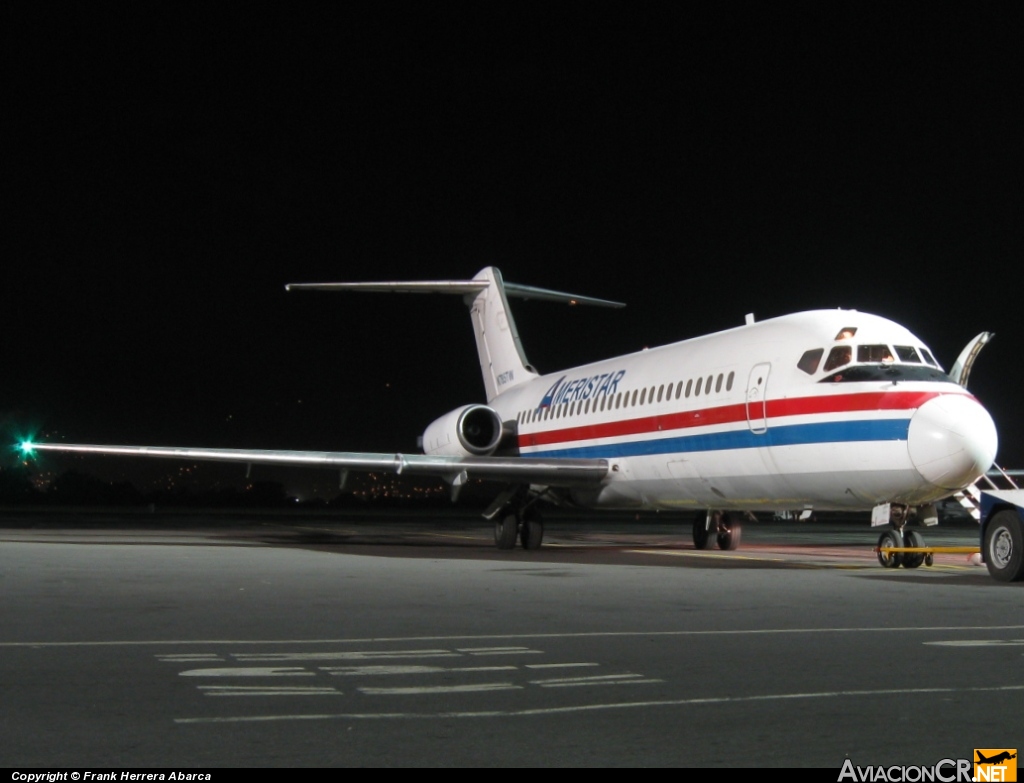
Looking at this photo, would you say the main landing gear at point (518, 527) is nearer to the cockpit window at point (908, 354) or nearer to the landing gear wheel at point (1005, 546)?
the cockpit window at point (908, 354)

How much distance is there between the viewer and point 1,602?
10969 millimetres

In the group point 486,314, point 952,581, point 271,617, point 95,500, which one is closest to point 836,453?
point 952,581

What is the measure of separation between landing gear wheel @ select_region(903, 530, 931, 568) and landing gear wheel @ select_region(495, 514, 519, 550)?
7.85 m

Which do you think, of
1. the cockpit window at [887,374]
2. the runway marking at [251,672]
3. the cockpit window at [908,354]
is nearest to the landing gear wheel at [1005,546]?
the cockpit window at [887,374]

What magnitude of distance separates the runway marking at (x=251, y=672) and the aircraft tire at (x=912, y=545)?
441 inches

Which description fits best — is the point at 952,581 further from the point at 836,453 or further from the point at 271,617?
the point at 271,617

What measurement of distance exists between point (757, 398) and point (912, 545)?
9.33 feet

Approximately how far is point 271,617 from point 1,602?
9.56 ft

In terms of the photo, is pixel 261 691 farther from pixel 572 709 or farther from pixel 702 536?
pixel 702 536

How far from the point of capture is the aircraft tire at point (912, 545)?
16266 mm

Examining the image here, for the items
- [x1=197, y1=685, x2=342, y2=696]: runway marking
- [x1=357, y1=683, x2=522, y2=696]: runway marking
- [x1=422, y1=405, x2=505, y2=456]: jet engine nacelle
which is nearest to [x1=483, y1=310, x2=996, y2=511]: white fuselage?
[x1=422, y1=405, x2=505, y2=456]: jet engine nacelle

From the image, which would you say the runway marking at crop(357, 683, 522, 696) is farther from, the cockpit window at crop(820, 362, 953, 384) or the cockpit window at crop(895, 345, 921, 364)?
the cockpit window at crop(895, 345, 921, 364)

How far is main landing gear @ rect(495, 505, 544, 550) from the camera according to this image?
2223cm

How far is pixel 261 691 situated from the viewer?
626cm
